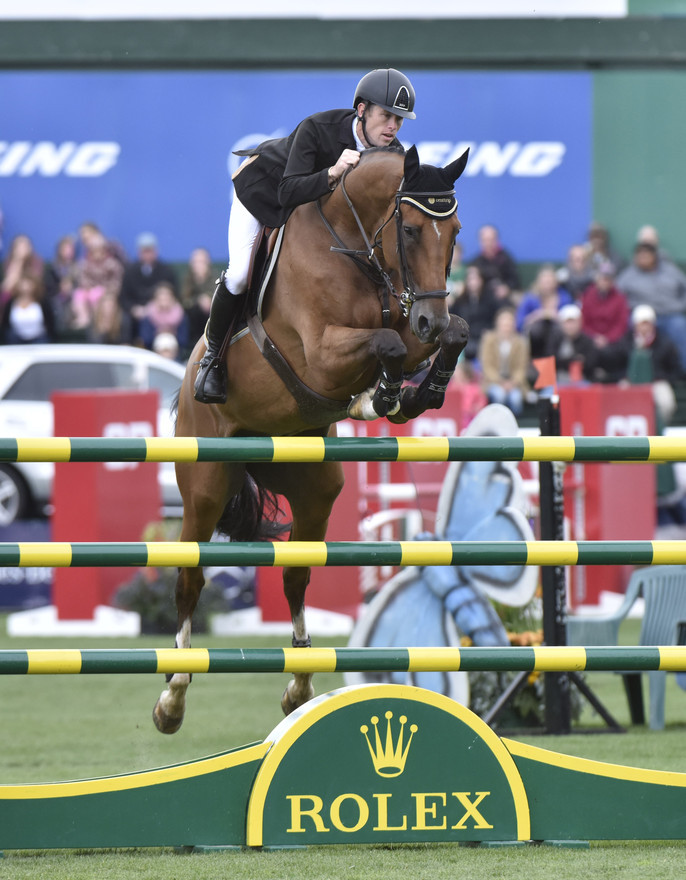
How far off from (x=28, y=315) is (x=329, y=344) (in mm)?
9255

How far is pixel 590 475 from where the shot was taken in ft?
33.7

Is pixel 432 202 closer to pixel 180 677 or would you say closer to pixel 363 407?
pixel 363 407

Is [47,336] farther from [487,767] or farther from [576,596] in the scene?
[487,767]

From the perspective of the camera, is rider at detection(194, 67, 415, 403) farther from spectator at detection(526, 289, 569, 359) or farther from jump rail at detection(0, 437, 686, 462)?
spectator at detection(526, 289, 569, 359)

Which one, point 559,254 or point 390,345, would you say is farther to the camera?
point 559,254

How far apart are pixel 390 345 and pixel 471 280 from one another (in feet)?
29.9

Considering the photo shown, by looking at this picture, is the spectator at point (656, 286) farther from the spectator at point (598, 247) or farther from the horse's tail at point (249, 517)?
the horse's tail at point (249, 517)

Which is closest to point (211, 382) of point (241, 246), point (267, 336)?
point (267, 336)

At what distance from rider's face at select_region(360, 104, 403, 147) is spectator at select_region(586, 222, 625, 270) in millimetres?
9222

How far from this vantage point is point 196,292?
43.8 feet

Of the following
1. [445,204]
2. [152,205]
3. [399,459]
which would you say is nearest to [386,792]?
[399,459]

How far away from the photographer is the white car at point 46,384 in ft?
37.4

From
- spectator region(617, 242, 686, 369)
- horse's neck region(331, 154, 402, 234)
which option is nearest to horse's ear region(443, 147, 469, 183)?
horse's neck region(331, 154, 402, 234)

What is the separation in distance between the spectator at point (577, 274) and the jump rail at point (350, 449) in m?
9.91
